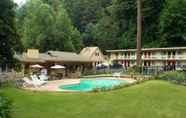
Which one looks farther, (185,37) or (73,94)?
(185,37)

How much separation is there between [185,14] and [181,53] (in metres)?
7.89

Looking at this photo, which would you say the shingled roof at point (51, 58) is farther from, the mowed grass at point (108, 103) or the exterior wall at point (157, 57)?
the mowed grass at point (108, 103)

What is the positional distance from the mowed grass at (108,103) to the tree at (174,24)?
111ft

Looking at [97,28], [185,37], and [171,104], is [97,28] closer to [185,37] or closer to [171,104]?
[185,37]

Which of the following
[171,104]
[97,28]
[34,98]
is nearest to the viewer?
[171,104]

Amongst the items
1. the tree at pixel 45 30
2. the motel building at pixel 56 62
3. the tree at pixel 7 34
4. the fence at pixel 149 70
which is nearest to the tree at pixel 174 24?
the fence at pixel 149 70

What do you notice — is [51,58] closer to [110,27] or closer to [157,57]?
[157,57]

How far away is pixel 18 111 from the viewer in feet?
42.1

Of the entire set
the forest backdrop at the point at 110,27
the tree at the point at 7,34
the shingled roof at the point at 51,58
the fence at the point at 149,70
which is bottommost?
the fence at the point at 149,70

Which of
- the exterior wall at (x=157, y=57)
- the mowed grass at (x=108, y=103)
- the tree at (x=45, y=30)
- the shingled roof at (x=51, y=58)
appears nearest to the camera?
the mowed grass at (x=108, y=103)

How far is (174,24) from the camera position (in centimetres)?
5038

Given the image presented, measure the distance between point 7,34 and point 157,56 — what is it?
32.1 metres

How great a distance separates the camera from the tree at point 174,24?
163 ft

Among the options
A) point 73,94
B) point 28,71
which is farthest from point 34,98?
point 28,71
